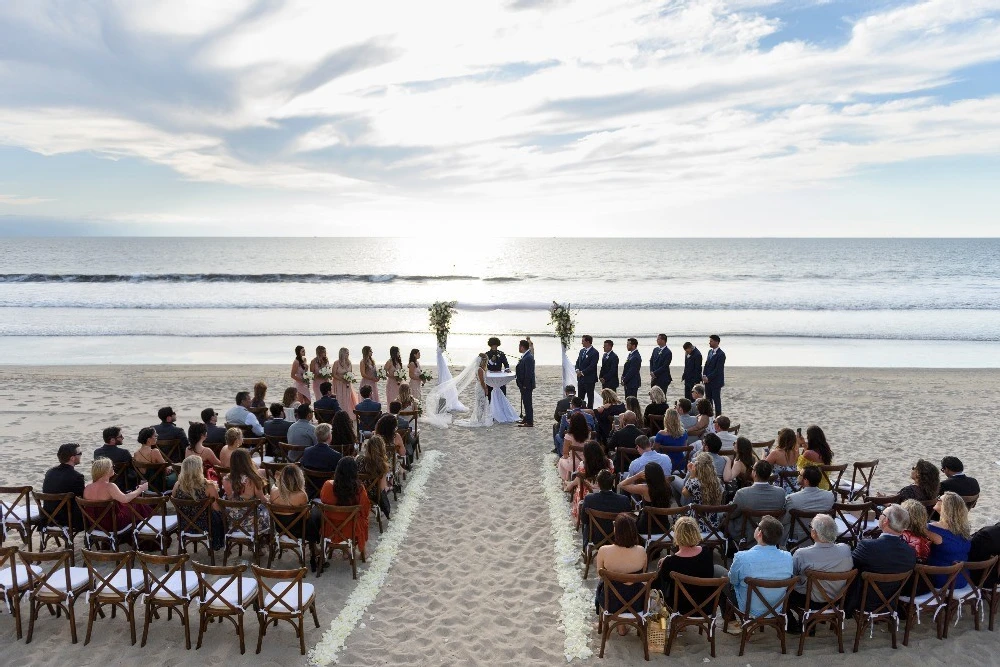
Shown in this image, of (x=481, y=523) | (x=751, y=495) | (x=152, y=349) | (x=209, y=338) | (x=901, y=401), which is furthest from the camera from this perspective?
(x=209, y=338)

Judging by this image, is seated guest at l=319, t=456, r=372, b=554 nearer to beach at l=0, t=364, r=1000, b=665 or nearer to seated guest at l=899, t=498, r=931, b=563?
beach at l=0, t=364, r=1000, b=665

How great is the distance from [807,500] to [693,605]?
1961 mm

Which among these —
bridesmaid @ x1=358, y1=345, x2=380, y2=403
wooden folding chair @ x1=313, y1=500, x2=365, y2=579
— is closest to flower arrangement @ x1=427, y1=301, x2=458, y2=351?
bridesmaid @ x1=358, y1=345, x2=380, y2=403

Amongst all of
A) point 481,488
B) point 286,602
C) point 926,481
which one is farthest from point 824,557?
point 481,488

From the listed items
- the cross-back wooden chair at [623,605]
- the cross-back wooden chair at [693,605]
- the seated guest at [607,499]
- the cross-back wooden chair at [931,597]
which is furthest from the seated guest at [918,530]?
the seated guest at [607,499]

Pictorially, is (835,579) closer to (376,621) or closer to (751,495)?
(751,495)

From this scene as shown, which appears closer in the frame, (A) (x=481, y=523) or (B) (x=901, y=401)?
(A) (x=481, y=523)

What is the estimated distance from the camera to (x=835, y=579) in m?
5.58

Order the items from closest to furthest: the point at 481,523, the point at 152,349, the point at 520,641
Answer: the point at 520,641 < the point at 481,523 < the point at 152,349

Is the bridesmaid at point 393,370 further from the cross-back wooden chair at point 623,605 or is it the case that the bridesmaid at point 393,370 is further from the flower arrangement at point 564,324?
the cross-back wooden chair at point 623,605

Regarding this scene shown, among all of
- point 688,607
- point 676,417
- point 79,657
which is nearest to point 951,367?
point 676,417

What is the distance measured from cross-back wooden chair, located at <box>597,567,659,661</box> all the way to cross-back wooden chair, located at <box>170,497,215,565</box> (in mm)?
4224

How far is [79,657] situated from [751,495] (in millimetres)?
6278

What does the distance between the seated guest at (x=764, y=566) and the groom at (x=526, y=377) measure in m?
7.43
